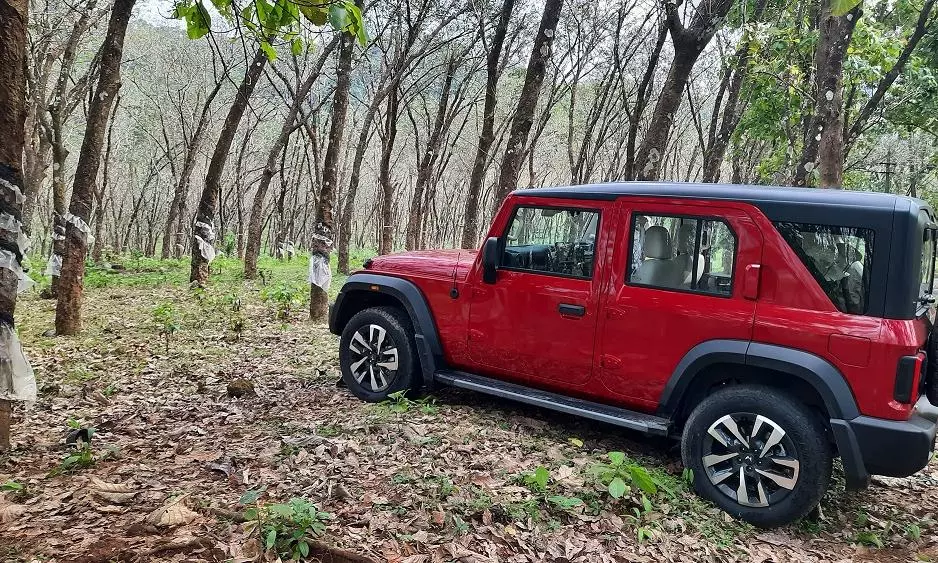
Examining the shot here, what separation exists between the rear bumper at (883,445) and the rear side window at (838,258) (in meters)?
0.67

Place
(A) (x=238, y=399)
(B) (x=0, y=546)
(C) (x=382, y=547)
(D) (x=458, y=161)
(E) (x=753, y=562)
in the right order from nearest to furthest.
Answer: (B) (x=0, y=546)
(C) (x=382, y=547)
(E) (x=753, y=562)
(A) (x=238, y=399)
(D) (x=458, y=161)

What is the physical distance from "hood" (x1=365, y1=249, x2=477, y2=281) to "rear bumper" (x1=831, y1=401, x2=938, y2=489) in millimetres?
2968

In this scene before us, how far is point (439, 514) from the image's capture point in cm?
350

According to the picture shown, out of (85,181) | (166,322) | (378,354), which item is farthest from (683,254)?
(85,181)

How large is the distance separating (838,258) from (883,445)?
112 cm

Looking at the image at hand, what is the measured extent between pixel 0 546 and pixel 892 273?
16.5 feet

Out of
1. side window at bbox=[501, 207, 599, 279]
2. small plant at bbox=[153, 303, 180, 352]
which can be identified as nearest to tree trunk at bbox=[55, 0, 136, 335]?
small plant at bbox=[153, 303, 180, 352]

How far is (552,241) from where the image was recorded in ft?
15.5

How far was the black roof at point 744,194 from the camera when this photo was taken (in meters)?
3.60

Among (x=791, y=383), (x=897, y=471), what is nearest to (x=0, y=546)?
(x=791, y=383)

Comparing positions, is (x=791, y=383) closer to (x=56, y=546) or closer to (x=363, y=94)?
(x=56, y=546)

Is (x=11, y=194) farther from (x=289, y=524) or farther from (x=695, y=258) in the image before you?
(x=695, y=258)

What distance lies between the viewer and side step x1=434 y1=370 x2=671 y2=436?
4.10m

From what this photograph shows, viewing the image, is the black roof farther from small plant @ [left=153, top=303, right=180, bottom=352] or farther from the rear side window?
small plant @ [left=153, top=303, right=180, bottom=352]
